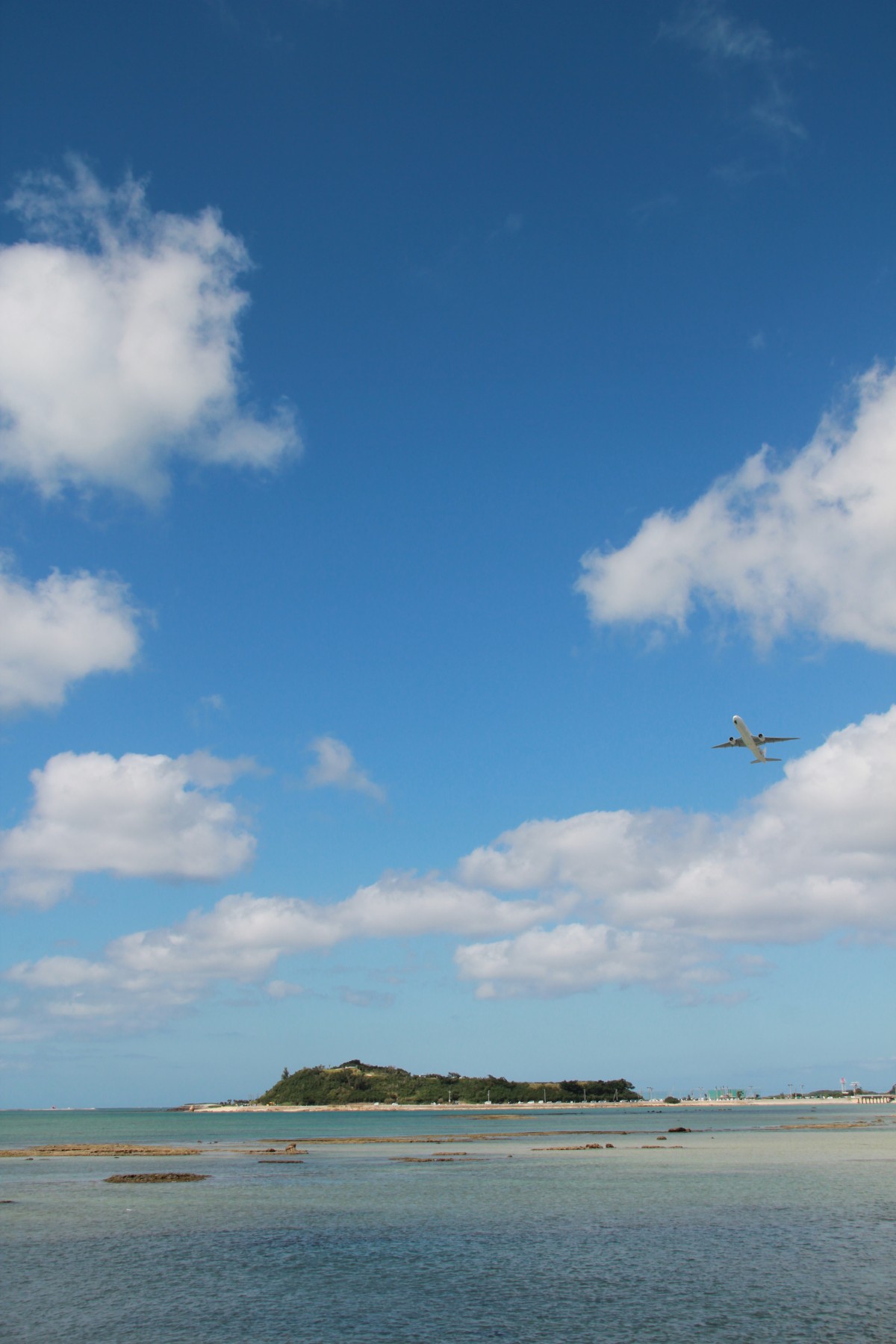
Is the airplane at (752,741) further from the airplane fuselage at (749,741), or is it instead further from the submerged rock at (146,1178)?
the submerged rock at (146,1178)

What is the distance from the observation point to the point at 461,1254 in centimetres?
4366

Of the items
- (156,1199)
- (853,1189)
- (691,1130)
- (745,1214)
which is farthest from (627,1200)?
(691,1130)

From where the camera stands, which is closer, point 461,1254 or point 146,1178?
point 461,1254

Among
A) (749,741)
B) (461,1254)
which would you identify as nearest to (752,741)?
(749,741)

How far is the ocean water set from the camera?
31.6 metres

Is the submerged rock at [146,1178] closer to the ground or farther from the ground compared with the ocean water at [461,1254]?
closer to the ground

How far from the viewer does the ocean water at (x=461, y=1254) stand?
1246 inches

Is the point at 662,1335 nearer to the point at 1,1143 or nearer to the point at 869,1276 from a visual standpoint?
the point at 869,1276

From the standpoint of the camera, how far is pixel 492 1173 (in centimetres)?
8056

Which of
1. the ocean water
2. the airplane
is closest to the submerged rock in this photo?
the ocean water

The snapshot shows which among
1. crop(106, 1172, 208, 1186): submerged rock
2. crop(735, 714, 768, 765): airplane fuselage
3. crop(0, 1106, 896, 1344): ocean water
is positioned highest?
crop(735, 714, 768, 765): airplane fuselage

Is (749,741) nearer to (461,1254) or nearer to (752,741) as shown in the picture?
(752,741)

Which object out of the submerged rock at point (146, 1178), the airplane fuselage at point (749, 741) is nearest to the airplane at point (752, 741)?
the airplane fuselage at point (749, 741)

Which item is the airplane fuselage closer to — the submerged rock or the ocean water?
the ocean water
